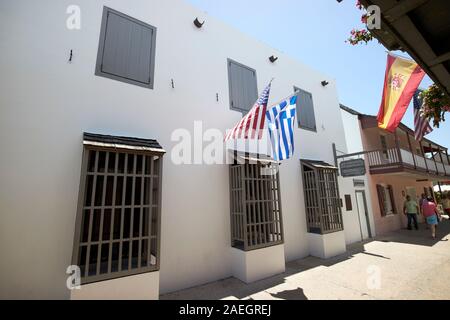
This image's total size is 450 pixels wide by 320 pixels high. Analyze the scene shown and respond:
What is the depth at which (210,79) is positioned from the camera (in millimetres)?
6078

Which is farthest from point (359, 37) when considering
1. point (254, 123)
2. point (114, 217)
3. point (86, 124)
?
point (114, 217)

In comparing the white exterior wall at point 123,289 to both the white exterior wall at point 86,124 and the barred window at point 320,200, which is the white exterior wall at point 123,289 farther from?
the barred window at point 320,200

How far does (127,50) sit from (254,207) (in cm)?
495

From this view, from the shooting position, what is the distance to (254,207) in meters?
5.43

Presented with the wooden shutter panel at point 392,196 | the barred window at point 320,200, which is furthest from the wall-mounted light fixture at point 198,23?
the wooden shutter panel at point 392,196

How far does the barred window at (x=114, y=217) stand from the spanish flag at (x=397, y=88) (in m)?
5.37

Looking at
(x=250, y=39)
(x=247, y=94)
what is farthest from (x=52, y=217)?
(x=250, y=39)

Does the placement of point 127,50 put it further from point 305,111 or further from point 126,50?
point 305,111

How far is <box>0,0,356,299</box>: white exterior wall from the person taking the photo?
11.3ft

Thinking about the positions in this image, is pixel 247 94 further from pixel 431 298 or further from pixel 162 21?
pixel 431 298

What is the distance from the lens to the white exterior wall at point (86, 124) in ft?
11.3

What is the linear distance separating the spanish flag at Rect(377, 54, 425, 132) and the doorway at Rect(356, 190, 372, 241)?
5.98 meters

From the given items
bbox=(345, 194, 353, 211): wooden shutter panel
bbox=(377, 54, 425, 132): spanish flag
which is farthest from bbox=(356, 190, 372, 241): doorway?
bbox=(377, 54, 425, 132): spanish flag

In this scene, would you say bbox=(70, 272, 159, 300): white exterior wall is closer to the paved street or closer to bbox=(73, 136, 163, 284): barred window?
bbox=(73, 136, 163, 284): barred window
